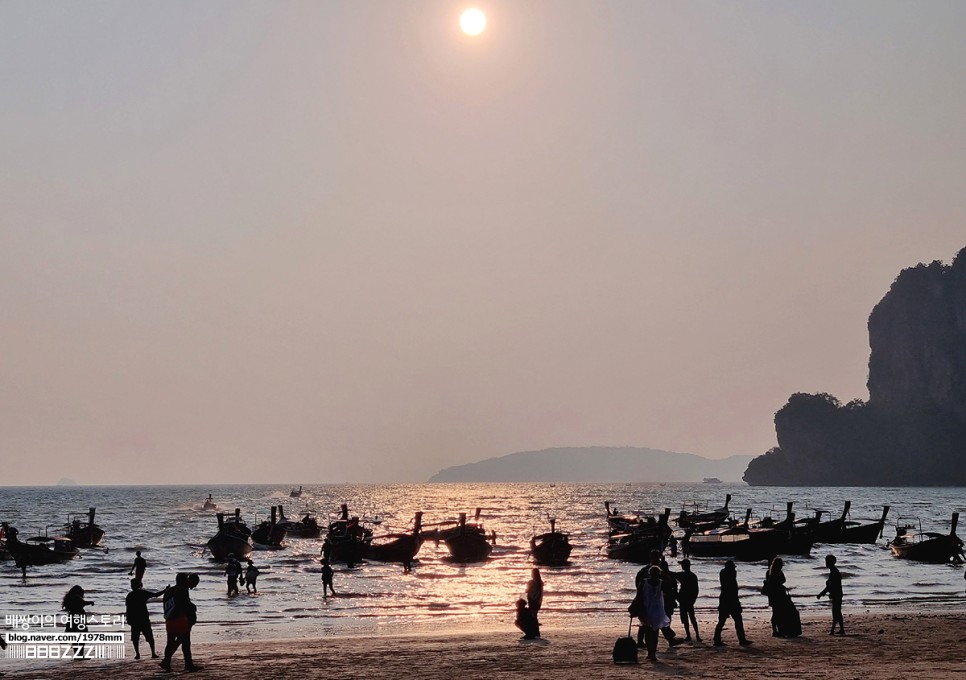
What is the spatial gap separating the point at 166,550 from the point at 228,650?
53.6 m

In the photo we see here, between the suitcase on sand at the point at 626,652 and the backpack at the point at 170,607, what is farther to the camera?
the suitcase on sand at the point at 626,652

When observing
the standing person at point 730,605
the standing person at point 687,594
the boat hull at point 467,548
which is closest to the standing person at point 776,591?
the standing person at point 730,605

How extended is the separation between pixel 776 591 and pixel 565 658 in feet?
19.0

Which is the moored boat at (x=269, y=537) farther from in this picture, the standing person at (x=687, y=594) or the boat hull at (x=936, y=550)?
the standing person at (x=687, y=594)

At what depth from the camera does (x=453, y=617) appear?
35.3 meters

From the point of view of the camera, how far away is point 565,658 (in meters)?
22.3

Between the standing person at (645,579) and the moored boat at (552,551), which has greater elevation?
the standing person at (645,579)

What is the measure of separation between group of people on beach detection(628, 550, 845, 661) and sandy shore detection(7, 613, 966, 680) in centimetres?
40

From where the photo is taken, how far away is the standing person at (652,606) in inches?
828

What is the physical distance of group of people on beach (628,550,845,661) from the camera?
21062 mm

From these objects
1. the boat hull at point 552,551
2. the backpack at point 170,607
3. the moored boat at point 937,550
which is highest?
the backpack at point 170,607

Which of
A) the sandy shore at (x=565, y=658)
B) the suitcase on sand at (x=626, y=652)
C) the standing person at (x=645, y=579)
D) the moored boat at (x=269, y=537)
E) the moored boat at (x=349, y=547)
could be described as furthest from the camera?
the moored boat at (x=269, y=537)

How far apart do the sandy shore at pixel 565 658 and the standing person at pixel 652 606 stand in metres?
0.54

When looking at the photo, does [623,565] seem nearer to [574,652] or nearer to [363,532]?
[363,532]
